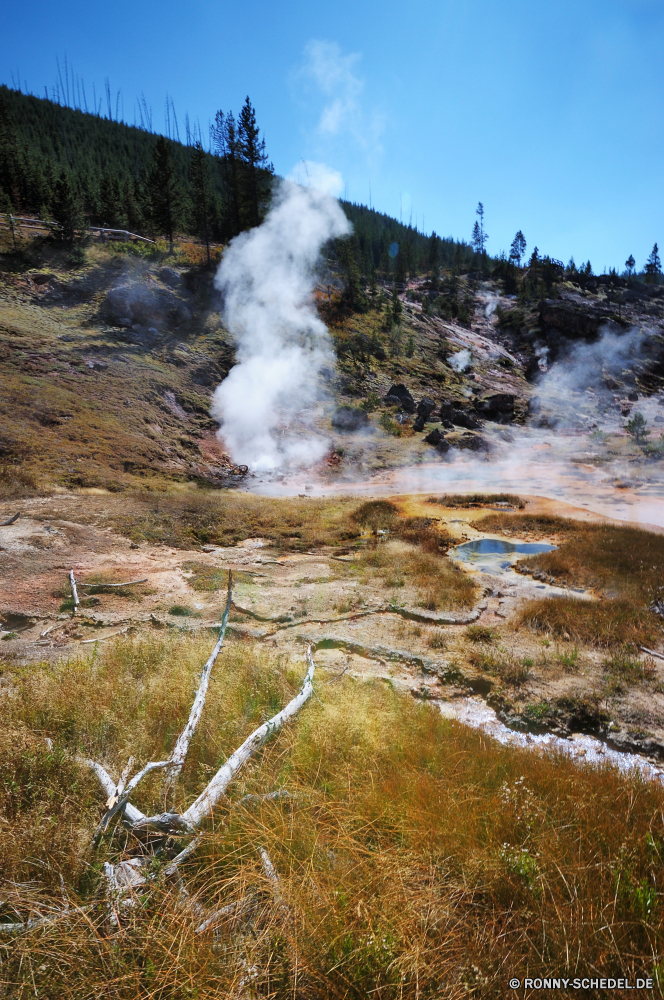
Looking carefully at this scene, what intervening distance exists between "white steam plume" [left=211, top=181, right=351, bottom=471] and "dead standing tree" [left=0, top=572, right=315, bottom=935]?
1953 centimetres

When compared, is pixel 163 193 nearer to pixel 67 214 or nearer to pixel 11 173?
pixel 67 214

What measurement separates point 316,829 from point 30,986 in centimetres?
134

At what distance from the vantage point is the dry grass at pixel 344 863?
1.81 m

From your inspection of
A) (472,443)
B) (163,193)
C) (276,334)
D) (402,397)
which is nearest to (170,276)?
(276,334)

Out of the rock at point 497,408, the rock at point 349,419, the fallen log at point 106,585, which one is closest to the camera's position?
the fallen log at point 106,585

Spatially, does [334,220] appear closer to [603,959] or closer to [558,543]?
[558,543]

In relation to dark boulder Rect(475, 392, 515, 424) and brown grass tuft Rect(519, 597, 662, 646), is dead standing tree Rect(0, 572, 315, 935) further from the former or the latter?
dark boulder Rect(475, 392, 515, 424)

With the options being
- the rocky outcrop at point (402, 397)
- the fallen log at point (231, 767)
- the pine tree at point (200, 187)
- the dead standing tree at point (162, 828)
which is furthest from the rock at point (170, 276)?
the dead standing tree at point (162, 828)

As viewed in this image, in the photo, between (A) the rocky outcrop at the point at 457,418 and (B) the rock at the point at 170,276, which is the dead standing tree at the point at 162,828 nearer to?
(A) the rocky outcrop at the point at 457,418

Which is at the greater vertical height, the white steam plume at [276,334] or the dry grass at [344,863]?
the white steam plume at [276,334]

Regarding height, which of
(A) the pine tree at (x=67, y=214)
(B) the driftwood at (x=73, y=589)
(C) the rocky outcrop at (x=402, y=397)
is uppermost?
(A) the pine tree at (x=67, y=214)

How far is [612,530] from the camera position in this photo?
13.1 metres

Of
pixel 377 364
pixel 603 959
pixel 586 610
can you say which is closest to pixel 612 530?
pixel 586 610

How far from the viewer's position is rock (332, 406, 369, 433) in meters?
27.4
